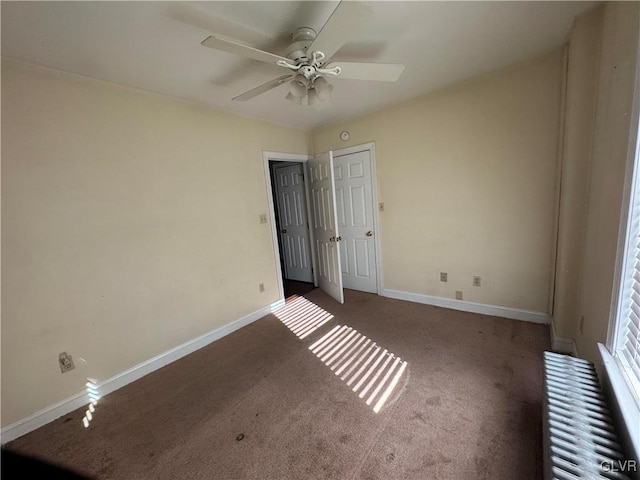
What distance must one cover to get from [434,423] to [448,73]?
2799 mm

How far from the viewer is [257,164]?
127 inches

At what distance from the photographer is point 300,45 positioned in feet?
5.36

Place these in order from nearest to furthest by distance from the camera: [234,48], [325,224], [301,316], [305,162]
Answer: [234,48], [301,316], [325,224], [305,162]

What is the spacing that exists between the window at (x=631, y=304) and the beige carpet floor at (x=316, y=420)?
0.63 metres

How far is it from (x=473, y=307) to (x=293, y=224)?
111 inches

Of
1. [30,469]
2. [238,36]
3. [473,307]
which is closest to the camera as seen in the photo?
[30,469]

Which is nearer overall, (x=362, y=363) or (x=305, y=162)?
(x=362, y=363)

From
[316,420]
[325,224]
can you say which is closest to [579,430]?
[316,420]

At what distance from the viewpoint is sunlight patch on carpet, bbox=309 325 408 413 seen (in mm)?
1932

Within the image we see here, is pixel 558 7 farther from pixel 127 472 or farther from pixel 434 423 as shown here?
pixel 127 472

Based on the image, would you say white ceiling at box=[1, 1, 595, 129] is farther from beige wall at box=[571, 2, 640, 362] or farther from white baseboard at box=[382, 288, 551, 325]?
white baseboard at box=[382, 288, 551, 325]

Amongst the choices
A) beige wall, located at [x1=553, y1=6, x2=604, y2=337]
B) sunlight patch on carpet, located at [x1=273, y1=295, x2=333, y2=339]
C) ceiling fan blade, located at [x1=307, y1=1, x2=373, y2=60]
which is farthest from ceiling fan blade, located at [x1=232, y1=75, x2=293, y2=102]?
sunlight patch on carpet, located at [x1=273, y1=295, x2=333, y2=339]

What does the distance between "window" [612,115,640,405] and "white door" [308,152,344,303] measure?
98.0 inches

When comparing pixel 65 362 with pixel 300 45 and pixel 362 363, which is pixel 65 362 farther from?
pixel 300 45
